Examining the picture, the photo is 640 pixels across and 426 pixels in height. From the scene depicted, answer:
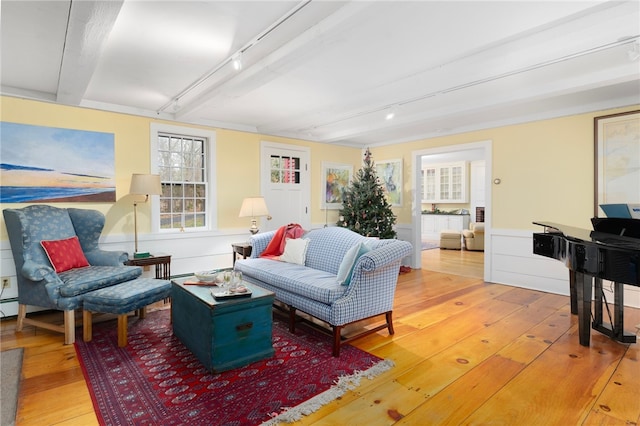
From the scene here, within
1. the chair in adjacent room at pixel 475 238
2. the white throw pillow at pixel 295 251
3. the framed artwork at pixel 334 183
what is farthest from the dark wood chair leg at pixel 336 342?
the chair in adjacent room at pixel 475 238

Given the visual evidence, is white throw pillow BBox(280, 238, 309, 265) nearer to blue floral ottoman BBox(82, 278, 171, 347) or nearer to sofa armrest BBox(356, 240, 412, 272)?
sofa armrest BBox(356, 240, 412, 272)

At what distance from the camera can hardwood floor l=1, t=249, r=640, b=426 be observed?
1.96 meters

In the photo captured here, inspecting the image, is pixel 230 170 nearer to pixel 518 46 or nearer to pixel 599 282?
pixel 518 46

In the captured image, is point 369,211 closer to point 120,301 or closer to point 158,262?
point 158,262

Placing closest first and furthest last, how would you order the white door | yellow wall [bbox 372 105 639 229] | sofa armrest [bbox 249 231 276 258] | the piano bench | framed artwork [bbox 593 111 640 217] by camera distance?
framed artwork [bbox 593 111 640 217] < yellow wall [bbox 372 105 639 229] < sofa armrest [bbox 249 231 276 258] < the white door < the piano bench

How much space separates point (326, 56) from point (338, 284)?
78.5 inches

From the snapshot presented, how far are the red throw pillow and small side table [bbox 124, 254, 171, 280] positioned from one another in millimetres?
440

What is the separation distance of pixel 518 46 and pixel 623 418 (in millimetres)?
2713

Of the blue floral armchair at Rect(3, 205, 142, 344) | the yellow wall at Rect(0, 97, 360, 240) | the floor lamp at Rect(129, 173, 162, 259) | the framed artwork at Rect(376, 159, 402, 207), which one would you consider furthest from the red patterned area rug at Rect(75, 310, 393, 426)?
the framed artwork at Rect(376, 159, 402, 207)

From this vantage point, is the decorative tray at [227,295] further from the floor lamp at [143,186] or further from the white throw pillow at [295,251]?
the floor lamp at [143,186]

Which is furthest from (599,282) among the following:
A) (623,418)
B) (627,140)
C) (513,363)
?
(627,140)

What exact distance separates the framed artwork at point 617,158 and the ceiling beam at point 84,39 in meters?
5.13

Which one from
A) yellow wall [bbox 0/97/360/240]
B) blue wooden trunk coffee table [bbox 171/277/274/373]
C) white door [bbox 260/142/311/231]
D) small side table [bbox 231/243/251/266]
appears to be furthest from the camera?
white door [bbox 260/142/311/231]

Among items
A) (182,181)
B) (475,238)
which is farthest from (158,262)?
(475,238)
